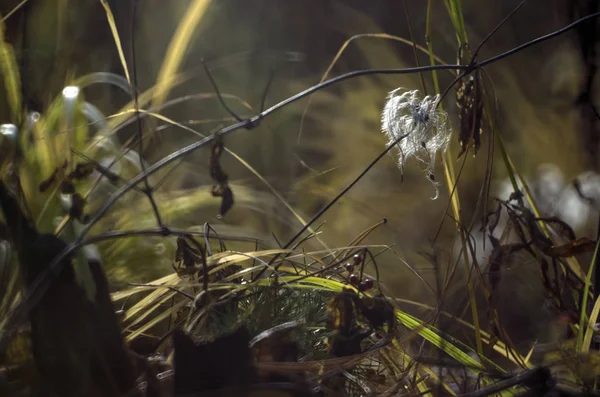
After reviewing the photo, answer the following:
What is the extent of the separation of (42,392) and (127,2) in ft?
2.22

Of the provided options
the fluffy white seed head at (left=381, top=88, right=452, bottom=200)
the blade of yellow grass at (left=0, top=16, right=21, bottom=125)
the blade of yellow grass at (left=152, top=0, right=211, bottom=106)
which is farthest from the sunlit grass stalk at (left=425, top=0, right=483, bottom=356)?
the blade of yellow grass at (left=0, top=16, right=21, bottom=125)

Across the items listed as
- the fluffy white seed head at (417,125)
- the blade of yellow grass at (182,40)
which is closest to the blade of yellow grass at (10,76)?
the blade of yellow grass at (182,40)

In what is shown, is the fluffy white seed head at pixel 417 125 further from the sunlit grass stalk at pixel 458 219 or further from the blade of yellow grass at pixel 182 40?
the blade of yellow grass at pixel 182 40

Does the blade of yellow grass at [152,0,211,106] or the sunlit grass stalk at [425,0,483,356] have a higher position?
the blade of yellow grass at [152,0,211,106]

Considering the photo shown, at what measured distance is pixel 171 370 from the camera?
1.31 feet

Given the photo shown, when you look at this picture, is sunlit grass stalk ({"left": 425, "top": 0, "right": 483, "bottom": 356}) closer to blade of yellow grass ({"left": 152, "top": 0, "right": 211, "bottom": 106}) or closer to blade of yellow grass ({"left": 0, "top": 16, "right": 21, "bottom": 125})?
blade of yellow grass ({"left": 152, "top": 0, "right": 211, "bottom": 106})

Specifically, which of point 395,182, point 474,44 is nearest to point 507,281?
point 395,182

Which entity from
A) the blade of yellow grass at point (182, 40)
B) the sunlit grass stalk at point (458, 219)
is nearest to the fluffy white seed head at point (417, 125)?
the sunlit grass stalk at point (458, 219)

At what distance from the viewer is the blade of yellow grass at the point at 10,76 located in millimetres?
553

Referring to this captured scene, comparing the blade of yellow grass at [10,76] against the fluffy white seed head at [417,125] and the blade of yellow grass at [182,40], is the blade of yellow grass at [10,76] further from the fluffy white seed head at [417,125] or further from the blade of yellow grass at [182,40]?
the fluffy white seed head at [417,125]

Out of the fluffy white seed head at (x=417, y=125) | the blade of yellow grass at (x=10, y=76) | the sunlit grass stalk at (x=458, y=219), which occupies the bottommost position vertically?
the sunlit grass stalk at (x=458, y=219)

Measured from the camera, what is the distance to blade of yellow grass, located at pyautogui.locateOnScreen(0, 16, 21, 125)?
21.8 inches

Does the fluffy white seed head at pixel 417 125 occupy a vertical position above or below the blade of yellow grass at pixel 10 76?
below

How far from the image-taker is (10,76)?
558 mm
